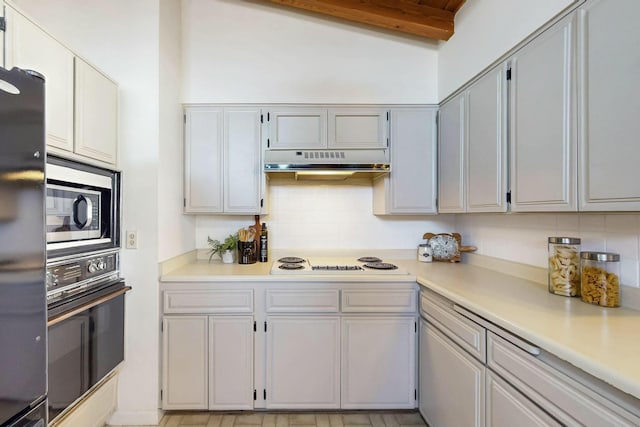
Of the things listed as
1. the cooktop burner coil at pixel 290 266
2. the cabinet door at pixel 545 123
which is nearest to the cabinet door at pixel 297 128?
the cooktop burner coil at pixel 290 266

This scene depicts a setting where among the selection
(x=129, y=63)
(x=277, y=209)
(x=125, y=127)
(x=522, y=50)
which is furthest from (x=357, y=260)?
(x=129, y=63)

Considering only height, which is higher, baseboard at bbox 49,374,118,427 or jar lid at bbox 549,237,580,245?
jar lid at bbox 549,237,580,245

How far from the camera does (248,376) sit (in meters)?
1.92

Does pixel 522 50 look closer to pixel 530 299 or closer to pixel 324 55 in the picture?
pixel 530 299

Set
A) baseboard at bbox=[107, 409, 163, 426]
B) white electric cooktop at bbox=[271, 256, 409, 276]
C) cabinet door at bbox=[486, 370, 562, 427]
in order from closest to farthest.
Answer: cabinet door at bbox=[486, 370, 562, 427]
baseboard at bbox=[107, 409, 163, 426]
white electric cooktop at bbox=[271, 256, 409, 276]

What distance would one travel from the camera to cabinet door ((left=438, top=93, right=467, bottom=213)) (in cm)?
203

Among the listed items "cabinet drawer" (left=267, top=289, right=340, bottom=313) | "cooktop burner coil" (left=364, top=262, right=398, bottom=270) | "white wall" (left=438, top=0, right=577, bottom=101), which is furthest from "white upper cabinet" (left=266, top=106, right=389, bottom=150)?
"cabinet drawer" (left=267, top=289, right=340, bottom=313)

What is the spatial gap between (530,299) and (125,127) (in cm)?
248

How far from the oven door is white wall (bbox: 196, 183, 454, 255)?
1.24 meters

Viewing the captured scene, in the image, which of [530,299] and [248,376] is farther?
[248,376]

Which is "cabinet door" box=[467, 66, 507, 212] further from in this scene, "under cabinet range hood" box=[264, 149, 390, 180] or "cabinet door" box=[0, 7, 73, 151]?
A: "cabinet door" box=[0, 7, 73, 151]

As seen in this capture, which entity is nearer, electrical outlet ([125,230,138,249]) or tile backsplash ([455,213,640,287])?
tile backsplash ([455,213,640,287])

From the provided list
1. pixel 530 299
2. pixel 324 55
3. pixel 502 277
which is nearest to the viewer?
pixel 530 299

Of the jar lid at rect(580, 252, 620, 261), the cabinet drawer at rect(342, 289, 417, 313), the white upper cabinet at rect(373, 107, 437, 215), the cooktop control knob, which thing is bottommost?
the cabinet drawer at rect(342, 289, 417, 313)
